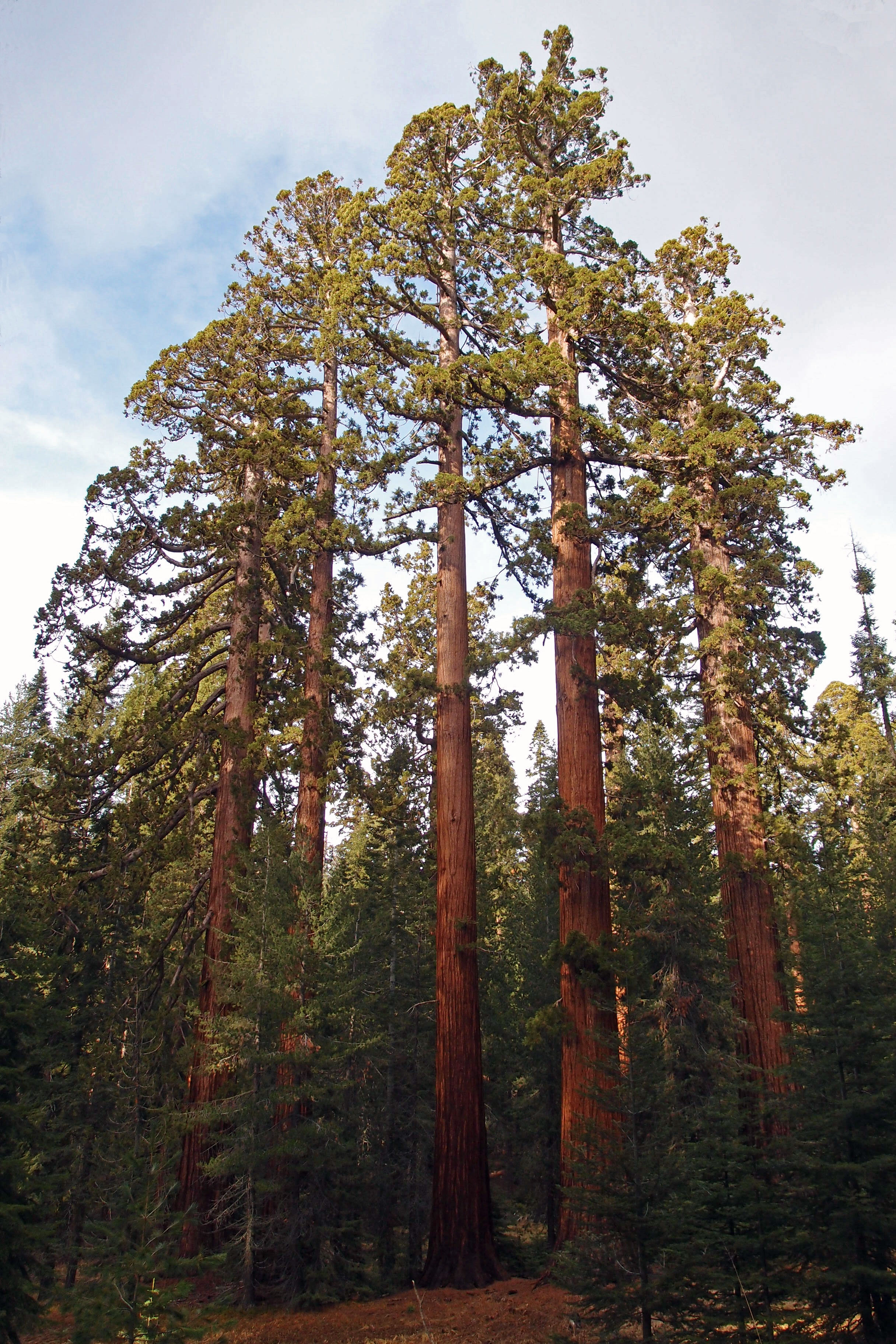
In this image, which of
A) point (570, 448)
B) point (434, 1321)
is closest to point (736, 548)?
point (570, 448)

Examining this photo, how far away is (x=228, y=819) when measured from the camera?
547 inches

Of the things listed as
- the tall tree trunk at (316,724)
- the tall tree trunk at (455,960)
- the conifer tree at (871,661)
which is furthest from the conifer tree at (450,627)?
the conifer tree at (871,661)

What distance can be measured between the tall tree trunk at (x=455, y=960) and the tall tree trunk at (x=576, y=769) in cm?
118

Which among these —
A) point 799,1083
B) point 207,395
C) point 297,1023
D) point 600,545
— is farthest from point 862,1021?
point 207,395

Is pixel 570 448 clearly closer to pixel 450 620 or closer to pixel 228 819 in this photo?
pixel 450 620

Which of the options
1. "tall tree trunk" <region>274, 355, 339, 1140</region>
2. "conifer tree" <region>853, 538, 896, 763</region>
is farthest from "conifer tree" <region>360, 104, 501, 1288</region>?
"conifer tree" <region>853, 538, 896, 763</region>

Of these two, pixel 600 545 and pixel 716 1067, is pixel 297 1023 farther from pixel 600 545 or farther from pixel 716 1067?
pixel 600 545

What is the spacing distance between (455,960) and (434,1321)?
380 centimetres

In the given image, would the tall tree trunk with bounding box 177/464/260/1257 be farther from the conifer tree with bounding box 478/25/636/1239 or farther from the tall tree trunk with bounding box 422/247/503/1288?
the conifer tree with bounding box 478/25/636/1239

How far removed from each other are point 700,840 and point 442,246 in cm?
1377

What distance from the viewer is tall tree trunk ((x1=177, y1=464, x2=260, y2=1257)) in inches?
481

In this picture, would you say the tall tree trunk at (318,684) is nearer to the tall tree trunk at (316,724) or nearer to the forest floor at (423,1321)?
the tall tree trunk at (316,724)

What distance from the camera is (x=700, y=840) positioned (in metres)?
19.6

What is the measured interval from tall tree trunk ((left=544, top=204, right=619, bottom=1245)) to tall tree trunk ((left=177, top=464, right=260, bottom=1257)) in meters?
4.79
